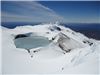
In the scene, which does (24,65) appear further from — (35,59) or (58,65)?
(58,65)

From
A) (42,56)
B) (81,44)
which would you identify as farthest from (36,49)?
(81,44)

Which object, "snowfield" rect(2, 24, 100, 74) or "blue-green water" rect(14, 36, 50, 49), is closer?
"snowfield" rect(2, 24, 100, 74)

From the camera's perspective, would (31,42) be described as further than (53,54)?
Yes

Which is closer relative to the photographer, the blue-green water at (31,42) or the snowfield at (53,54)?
the snowfield at (53,54)
